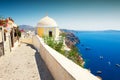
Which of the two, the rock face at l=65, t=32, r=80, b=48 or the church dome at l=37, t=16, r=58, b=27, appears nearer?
the church dome at l=37, t=16, r=58, b=27

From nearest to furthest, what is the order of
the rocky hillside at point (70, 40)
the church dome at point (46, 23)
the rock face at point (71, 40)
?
1. the church dome at point (46, 23)
2. the rocky hillside at point (70, 40)
3. the rock face at point (71, 40)

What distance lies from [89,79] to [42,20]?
23.1 meters

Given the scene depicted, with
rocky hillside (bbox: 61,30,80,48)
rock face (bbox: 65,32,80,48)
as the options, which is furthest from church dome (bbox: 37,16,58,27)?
rock face (bbox: 65,32,80,48)

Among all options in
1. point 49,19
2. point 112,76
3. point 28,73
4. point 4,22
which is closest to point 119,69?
point 112,76

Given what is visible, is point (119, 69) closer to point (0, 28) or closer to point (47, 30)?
point (47, 30)

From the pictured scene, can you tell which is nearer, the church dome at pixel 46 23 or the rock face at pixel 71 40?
the church dome at pixel 46 23

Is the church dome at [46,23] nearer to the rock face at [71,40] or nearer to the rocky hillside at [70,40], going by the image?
the rocky hillside at [70,40]

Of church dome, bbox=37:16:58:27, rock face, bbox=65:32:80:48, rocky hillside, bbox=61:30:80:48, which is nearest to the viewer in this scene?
church dome, bbox=37:16:58:27

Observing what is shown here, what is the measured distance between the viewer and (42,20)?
2609cm

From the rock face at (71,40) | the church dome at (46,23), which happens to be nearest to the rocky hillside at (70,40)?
the rock face at (71,40)

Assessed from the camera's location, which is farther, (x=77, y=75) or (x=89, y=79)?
(x=77, y=75)

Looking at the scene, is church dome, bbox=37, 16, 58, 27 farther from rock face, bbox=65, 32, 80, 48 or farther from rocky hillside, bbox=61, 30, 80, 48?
rock face, bbox=65, 32, 80, 48

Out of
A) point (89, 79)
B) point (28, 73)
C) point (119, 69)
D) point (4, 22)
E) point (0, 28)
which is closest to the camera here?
point (89, 79)

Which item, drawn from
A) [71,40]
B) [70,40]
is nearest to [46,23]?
[70,40]
